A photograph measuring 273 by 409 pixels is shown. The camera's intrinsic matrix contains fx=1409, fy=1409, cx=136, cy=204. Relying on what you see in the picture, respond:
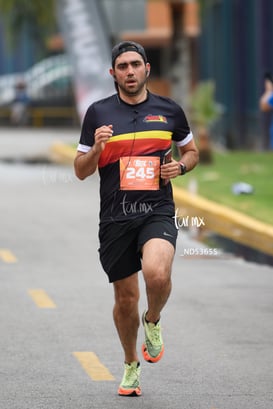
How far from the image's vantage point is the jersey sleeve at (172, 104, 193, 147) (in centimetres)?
775

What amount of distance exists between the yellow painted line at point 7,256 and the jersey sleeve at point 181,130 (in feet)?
20.7

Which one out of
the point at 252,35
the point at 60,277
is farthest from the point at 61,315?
the point at 252,35

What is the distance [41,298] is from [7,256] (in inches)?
113

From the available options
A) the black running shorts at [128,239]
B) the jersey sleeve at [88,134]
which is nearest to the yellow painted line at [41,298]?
the black running shorts at [128,239]

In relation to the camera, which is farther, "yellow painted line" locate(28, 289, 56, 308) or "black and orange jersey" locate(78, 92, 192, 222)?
"yellow painted line" locate(28, 289, 56, 308)

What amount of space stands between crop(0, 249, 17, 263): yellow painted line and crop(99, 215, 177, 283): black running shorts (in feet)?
20.9

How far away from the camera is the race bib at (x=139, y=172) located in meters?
7.52

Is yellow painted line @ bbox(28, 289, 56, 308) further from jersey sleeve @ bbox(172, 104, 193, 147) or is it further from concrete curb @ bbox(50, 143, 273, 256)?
jersey sleeve @ bbox(172, 104, 193, 147)

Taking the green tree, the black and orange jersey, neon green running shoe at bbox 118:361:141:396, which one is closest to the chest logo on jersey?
the black and orange jersey

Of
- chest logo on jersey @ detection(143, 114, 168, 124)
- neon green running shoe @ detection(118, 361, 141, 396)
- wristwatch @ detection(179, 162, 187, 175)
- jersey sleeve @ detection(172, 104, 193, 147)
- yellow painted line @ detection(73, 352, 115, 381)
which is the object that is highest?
chest logo on jersey @ detection(143, 114, 168, 124)

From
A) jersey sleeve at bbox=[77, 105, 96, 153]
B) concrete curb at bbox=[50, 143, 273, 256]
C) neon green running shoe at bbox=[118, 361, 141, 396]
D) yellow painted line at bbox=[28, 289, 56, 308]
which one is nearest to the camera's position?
jersey sleeve at bbox=[77, 105, 96, 153]

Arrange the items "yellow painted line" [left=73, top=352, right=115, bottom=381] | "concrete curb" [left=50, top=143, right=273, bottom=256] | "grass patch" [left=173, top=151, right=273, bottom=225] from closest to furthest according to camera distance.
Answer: "yellow painted line" [left=73, top=352, right=115, bottom=381]
"concrete curb" [left=50, top=143, right=273, bottom=256]
"grass patch" [left=173, top=151, right=273, bottom=225]

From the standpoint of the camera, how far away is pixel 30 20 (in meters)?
47.9

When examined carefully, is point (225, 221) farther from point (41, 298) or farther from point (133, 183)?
point (133, 183)
